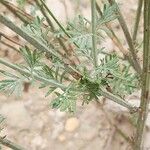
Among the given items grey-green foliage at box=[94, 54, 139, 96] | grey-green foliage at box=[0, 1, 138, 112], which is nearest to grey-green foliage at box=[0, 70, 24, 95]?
grey-green foliage at box=[0, 1, 138, 112]

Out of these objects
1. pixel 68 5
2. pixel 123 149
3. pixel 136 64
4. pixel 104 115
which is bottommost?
pixel 123 149

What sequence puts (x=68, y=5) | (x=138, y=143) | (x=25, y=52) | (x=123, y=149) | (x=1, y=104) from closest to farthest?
(x=25, y=52) → (x=138, y=143) → (x=123, y=149) → (x=1, y=104) → (x=68, y=5)

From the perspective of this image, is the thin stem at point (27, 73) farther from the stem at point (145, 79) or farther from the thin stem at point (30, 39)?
the stem at point (145, 79)

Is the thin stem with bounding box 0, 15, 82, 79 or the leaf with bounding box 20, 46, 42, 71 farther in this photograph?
the leaf with bounding box 20, 46, 42, 71

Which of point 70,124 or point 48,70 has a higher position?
point 48,70

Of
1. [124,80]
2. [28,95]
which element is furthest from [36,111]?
[124,80]

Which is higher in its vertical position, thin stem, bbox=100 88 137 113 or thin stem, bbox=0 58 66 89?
thin stem, bbox=0 58 66 89

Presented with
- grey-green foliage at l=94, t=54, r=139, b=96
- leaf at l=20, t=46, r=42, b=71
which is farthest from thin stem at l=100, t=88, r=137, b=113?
leaf at l=20, t=46, r=42, b=71

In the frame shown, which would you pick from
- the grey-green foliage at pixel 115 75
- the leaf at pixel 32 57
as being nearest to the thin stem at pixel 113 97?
the grey-green foliage at pixel 115 75

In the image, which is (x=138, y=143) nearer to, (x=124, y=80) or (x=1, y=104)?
(x=124, y=80)

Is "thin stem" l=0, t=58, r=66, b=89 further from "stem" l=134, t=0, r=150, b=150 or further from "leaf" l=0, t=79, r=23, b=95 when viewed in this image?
"stem" l=134, t=0, r=150, b=150

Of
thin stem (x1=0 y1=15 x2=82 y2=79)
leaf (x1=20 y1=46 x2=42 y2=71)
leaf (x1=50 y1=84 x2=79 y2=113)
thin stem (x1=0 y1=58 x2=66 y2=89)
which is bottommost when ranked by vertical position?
leaf (x1=50 y1=84 x2=79 y2=113)
